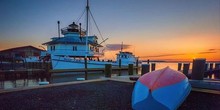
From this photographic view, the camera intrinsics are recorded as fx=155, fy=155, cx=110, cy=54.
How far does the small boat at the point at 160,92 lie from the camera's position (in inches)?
144

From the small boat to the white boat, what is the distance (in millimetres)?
22098

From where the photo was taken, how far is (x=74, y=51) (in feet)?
104

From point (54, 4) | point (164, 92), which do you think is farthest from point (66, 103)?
point (54, 4)

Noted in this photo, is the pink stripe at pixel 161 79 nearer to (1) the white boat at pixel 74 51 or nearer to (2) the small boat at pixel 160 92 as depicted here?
(2) the small boat at pixel 160 92

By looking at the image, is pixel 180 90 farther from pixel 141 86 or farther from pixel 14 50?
pixel 14 50

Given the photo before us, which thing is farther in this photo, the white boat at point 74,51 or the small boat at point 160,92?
the white boat at point 74,51

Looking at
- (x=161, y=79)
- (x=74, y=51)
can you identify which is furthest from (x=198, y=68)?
(x=74, y=51)

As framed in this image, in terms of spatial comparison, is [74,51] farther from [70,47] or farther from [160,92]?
[160,92]

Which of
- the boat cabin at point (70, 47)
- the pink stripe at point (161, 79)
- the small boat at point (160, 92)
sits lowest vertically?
the small boat at point (160, 92)

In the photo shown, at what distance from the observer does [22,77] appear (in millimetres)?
21219

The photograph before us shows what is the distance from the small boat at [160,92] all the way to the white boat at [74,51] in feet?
72.5

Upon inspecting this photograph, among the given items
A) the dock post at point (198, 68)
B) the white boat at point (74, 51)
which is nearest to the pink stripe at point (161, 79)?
the dock post at point (198, 68)

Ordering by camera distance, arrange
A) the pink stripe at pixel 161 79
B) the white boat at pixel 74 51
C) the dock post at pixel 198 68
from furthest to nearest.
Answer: the white boat at pixel 74 51, the dock post at pixel 198 68, the pink stripe at pixel 161 79

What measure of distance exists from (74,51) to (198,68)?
91.1 ft
